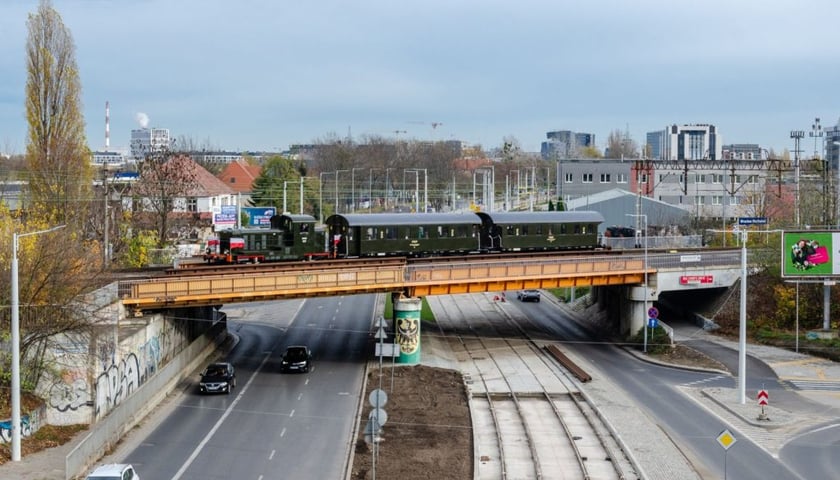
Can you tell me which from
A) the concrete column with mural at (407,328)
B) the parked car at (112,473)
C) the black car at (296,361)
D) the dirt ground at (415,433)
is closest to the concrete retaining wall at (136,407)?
A: the dirt ground at (415,433)

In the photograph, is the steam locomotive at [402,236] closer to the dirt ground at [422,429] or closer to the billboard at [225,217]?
the dirt ground at [422,429]

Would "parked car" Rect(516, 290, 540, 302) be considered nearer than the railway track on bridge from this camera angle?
No

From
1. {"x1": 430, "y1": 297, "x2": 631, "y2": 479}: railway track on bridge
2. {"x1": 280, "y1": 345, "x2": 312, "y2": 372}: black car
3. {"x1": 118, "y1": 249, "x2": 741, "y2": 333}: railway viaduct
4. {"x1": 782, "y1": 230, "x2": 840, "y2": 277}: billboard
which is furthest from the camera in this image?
{"x1": 782, "y1": 230, "x2": 840, "y2": 277}: billboard

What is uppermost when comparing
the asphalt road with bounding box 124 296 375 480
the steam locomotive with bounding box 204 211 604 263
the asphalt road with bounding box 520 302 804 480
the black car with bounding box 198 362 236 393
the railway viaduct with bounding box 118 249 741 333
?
the steam locomotive with bounding box 204 211 604 263

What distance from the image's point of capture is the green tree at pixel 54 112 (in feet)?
208

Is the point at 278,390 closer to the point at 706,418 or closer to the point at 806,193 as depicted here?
the point at 706,418

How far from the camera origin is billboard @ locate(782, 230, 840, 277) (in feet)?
190

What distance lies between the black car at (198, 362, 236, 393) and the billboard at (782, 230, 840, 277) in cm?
3487

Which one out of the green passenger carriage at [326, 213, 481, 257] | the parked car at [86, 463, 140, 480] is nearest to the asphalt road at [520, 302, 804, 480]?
the green passenger carriage at [326, 213, 481, 257]

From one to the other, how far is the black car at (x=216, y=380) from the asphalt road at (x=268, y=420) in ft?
1.36

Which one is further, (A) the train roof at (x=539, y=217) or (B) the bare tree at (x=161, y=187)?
(B) the bare tree at (x=161, y=187)

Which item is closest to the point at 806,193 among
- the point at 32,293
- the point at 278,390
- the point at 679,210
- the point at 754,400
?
the point at 679,210

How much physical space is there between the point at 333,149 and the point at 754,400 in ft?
415

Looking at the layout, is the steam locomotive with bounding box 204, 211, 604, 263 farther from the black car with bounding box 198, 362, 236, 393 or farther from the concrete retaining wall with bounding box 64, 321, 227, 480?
the black car with bounding box 198, 362, 236, 393
